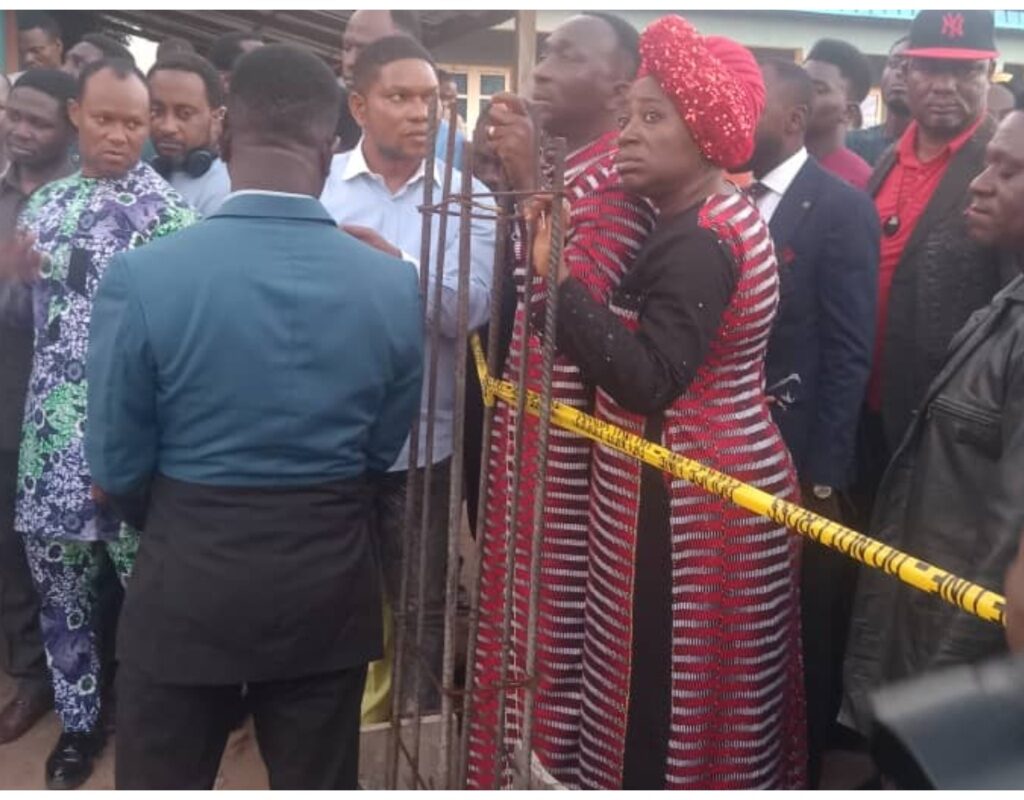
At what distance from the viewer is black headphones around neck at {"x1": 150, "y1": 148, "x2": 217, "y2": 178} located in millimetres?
3574

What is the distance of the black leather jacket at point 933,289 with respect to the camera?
296 cm

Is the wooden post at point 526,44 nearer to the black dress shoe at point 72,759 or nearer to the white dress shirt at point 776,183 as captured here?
the white dress shirt at point 776,183

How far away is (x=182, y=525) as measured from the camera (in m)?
1.95

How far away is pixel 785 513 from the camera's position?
1.89 m

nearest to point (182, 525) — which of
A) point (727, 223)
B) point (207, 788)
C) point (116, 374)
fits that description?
point (116, 374)

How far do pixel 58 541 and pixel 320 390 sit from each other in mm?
1505

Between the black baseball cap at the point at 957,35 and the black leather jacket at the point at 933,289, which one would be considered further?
the black baseball cap at the point at 957,35

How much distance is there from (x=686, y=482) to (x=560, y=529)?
1.19ft

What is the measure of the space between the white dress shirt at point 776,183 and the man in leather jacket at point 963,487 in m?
0.63

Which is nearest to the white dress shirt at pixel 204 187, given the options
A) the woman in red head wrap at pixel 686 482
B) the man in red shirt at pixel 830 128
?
the woman in red head wrap at pixel 686 482

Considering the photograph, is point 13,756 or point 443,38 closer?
point 13,756

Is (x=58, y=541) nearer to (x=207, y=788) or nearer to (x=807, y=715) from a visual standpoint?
(x=207, y=788)

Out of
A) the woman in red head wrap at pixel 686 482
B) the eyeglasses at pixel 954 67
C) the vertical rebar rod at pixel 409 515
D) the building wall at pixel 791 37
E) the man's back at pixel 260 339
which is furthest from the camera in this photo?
the building wall at pixel 791 37

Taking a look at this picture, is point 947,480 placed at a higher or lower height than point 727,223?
lower
